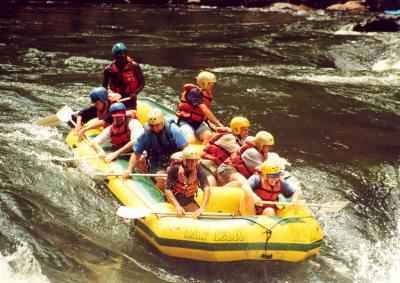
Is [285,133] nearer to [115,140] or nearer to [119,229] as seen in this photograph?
[115,140]

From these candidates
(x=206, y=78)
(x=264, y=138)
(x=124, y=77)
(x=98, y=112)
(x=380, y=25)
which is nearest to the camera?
(x=264, y=138)

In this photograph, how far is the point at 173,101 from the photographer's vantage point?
32.9 ft

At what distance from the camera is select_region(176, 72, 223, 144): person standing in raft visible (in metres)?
6.59

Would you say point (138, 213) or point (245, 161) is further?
point (245, 161)

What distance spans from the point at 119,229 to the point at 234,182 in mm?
1364

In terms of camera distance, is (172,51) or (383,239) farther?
(172,51)

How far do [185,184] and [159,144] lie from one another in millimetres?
712

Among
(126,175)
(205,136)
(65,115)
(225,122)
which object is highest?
(205,136)

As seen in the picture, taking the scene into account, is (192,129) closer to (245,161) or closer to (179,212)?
(245,161)

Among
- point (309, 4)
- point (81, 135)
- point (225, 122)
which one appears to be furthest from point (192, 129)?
point (309, 4)

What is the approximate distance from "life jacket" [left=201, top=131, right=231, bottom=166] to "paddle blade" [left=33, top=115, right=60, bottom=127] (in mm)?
3070

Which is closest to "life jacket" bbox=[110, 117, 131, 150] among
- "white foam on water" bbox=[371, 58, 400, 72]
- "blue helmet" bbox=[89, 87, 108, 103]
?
"blue helmet" bbox=[89, 87, 108, 103]

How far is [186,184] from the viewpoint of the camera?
17.0 feet

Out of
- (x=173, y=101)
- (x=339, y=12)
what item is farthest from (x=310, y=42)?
(x=339, y=12)
